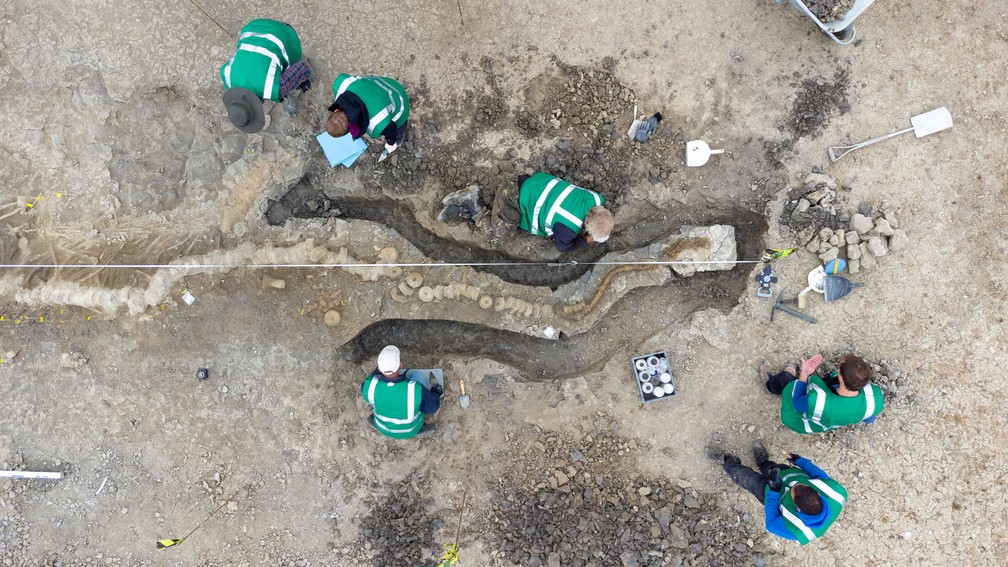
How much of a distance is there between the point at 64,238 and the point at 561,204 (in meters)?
4.46

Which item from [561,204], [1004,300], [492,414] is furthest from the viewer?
[492,414]

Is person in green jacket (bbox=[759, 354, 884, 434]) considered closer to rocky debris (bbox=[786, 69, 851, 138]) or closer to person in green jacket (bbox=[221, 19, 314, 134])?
rocky debris (bbox=[786, 69, 851, 138])

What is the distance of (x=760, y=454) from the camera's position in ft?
15.1

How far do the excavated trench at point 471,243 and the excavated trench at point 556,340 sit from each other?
0.23 metres

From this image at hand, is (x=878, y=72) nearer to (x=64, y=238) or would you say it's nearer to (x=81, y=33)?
(x=81, y=33)

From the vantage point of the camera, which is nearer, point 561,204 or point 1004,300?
point 561,204

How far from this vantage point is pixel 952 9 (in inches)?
177

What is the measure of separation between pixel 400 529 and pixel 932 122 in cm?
574

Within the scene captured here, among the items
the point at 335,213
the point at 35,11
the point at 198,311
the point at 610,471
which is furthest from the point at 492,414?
the point at 35,11

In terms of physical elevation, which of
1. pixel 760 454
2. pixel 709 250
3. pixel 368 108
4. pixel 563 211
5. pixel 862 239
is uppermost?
pixel 368 108

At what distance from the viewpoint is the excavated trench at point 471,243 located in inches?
191

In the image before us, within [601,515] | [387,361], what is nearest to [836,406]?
[601,515]

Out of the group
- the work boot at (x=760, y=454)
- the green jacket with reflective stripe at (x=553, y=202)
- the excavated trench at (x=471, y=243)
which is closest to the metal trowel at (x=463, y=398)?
the excavated trench at (x=471, y=243)

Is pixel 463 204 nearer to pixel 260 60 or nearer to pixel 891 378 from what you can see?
pixel 260 60
